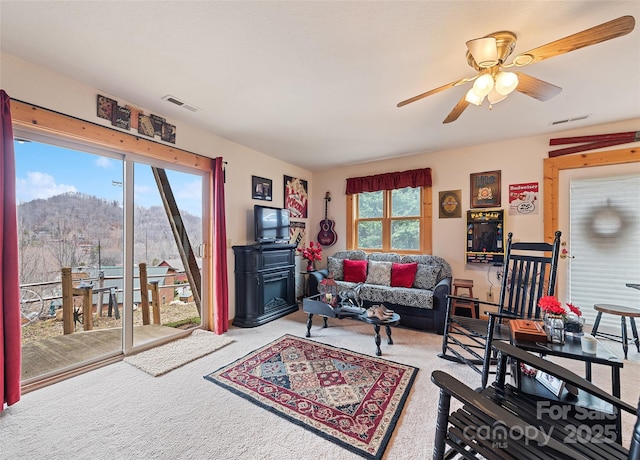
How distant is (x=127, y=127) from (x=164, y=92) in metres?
0.58

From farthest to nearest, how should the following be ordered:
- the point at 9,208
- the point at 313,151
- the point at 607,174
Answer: the point at 313,151
the point at 607,174
the point at 9,208

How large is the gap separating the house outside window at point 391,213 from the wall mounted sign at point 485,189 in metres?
0.64

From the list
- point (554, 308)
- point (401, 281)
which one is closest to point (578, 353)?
Answer: point (554, 308)

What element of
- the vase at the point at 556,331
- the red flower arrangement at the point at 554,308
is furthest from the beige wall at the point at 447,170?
the vase at the point at 556,331

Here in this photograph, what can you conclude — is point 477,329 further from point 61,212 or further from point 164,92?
point 61,212

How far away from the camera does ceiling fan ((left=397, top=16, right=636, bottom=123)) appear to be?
1.30 metres

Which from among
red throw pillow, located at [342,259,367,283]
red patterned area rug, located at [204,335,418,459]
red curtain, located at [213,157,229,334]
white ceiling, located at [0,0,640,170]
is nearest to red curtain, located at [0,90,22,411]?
white ceiling, located at [0,0,640,170]

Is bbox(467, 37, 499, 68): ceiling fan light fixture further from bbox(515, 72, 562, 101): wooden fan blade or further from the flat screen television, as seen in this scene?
the flat screen television

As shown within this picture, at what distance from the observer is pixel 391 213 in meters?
4.68

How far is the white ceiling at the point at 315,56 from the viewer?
1.50 metres

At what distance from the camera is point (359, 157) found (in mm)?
4531

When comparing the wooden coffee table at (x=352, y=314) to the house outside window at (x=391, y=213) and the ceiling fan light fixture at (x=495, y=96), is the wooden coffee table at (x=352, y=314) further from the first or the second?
the ceiling fan light fixture at (x=495, y=96)

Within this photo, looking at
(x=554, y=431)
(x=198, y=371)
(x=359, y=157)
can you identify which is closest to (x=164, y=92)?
(x=198, y=371)

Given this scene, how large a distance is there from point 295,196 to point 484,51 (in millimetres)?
3823
